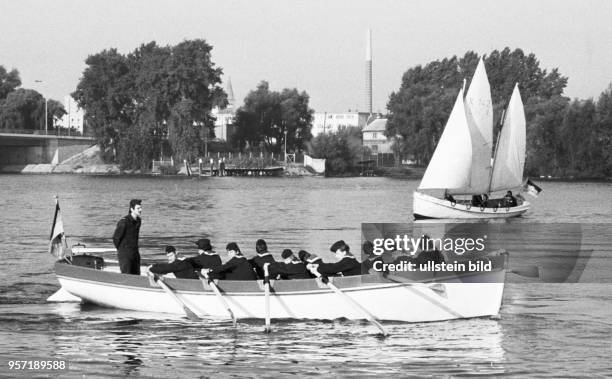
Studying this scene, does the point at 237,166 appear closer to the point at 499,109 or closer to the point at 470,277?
the point at 499,109

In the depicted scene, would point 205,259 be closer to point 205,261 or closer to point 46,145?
point 205,261

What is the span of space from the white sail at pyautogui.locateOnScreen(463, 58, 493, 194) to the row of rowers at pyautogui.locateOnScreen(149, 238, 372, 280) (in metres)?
45.8

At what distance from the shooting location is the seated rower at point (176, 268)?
2716 centimetres

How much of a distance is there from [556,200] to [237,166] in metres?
86.6

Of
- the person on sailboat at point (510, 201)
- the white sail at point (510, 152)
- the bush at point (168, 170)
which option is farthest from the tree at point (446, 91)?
the person on sailboat at point (510, 201)

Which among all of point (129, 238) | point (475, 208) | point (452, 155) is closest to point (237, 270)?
point (129, 238)

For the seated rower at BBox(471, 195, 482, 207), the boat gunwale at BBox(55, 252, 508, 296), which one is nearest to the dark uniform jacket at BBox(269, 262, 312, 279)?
the boat gunwale at BBox(55, 252, 508, 296)

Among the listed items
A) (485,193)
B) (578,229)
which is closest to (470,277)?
(578,229)

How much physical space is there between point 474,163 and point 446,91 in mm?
95696

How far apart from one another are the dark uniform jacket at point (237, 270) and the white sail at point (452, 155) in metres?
43.1

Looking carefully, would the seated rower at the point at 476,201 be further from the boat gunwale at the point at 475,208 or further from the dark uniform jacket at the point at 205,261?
the dark uniform jacket at the point at 205,261

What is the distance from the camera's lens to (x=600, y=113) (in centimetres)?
14475

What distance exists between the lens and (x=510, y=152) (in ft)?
250

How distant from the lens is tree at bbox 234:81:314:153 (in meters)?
173
